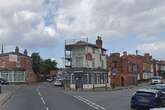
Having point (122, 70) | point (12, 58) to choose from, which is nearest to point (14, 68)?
point (12, 58)

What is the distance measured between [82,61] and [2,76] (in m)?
30.2

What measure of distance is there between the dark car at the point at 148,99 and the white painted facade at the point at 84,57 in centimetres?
5010

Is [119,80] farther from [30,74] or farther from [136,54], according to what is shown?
[136,54]

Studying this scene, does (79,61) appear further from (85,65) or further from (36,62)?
(36,62)

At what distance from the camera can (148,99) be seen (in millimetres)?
25672

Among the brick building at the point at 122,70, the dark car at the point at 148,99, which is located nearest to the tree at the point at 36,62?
the brick building at the point at 122,70

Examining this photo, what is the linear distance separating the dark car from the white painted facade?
5010 cm

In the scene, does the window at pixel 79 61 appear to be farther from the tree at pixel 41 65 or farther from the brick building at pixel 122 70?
the tree at pixel 41 65

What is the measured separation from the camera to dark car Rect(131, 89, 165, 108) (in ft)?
83.6

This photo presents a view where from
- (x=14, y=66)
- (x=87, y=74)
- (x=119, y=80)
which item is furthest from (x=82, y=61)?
(x=14, y=66)

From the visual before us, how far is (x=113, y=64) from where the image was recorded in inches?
3583

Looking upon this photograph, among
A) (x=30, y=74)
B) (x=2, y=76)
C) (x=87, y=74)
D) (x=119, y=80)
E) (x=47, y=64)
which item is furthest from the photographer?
(x=47, y=64)

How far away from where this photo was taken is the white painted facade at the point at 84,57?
253ft

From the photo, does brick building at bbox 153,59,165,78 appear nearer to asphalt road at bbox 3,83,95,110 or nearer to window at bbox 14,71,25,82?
window at bbox 14,71,25,82
